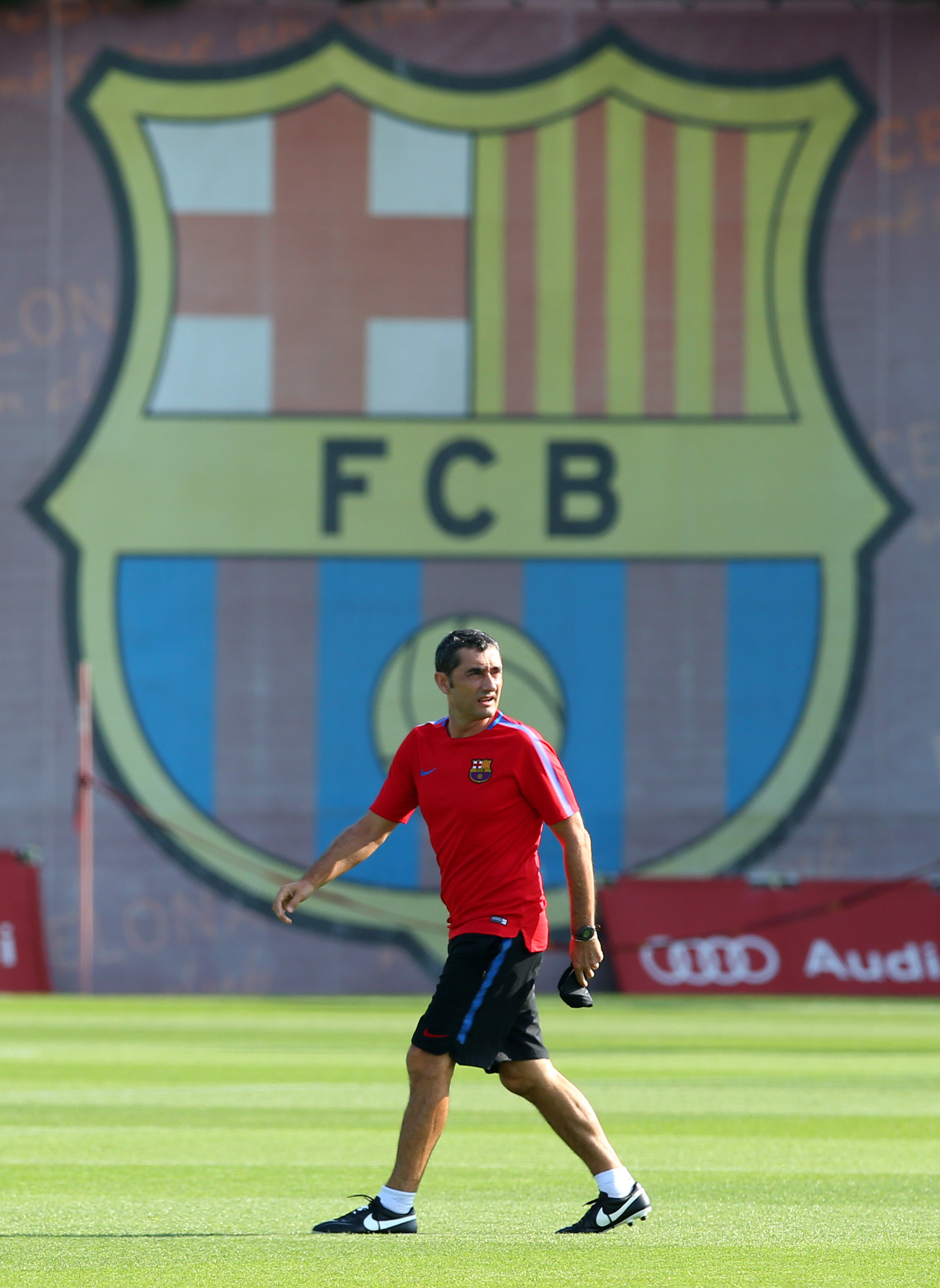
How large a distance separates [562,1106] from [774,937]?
A: 53.2 ft

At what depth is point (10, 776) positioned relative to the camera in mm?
24469

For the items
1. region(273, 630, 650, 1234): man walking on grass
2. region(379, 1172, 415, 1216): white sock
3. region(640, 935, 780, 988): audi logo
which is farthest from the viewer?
region(640, 935, 780, 988): audi logo

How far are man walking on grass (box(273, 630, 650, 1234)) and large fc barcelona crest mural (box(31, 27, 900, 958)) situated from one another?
1817cm

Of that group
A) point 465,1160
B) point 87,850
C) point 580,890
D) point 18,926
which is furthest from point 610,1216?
point 87,850

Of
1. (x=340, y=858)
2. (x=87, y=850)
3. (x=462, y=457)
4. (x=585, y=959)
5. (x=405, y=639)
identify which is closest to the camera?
(x=585, y=959)

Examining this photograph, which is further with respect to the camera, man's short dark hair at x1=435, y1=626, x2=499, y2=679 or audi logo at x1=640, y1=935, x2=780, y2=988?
audi logo at x1=640, y1=935, x2=780, y2=988

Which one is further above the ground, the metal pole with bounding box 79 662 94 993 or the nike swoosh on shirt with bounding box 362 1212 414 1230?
the nike swoosh on shirt with bounding box 362 1212 414 1230

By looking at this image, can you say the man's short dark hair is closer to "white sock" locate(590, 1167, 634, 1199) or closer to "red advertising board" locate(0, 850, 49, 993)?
"white sock" locate(590, 1167, 634, 1199)

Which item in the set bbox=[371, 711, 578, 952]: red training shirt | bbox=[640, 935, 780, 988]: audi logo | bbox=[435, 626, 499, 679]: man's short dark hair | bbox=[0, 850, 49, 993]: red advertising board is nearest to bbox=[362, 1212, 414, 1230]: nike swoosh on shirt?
bbox=[371, 711, 578, 952]: red training shirt

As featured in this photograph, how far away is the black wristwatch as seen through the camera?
5906 mm

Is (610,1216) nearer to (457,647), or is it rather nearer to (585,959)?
(585,959)

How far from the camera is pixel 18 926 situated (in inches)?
897

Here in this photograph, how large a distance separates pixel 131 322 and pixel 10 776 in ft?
17.6

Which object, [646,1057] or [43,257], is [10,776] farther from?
[646,1057]
